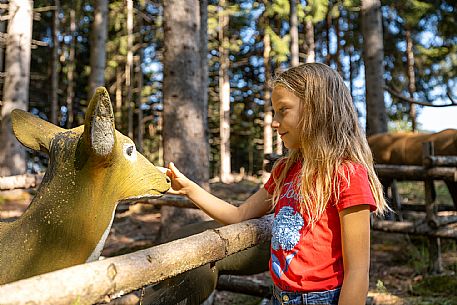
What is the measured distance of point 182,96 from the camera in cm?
445

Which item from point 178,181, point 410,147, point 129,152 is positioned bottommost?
point 178,181

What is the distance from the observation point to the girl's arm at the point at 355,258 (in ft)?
5.34

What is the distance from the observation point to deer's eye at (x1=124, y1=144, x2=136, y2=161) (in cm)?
169

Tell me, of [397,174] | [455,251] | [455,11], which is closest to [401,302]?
[397,174]

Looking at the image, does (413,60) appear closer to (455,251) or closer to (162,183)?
(455,251)

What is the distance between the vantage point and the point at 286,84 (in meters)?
1.90

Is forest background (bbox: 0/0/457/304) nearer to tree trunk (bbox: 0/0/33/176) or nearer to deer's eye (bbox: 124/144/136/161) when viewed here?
tree trunk (bbox: 0/0/33/176)

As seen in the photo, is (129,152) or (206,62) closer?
(129,152)

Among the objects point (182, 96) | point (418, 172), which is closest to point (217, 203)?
point (182, 96)

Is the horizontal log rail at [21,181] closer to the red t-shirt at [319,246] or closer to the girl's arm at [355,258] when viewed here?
the red t-shirt at [319,246]

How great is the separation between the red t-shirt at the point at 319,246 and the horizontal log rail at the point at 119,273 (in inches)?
8.6

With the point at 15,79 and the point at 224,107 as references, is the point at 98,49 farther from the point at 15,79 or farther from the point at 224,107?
the point at 224,107

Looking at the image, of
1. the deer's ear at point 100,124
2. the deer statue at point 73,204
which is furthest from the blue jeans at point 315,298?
the deer's ear at point 100,124

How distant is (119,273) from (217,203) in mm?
1088
